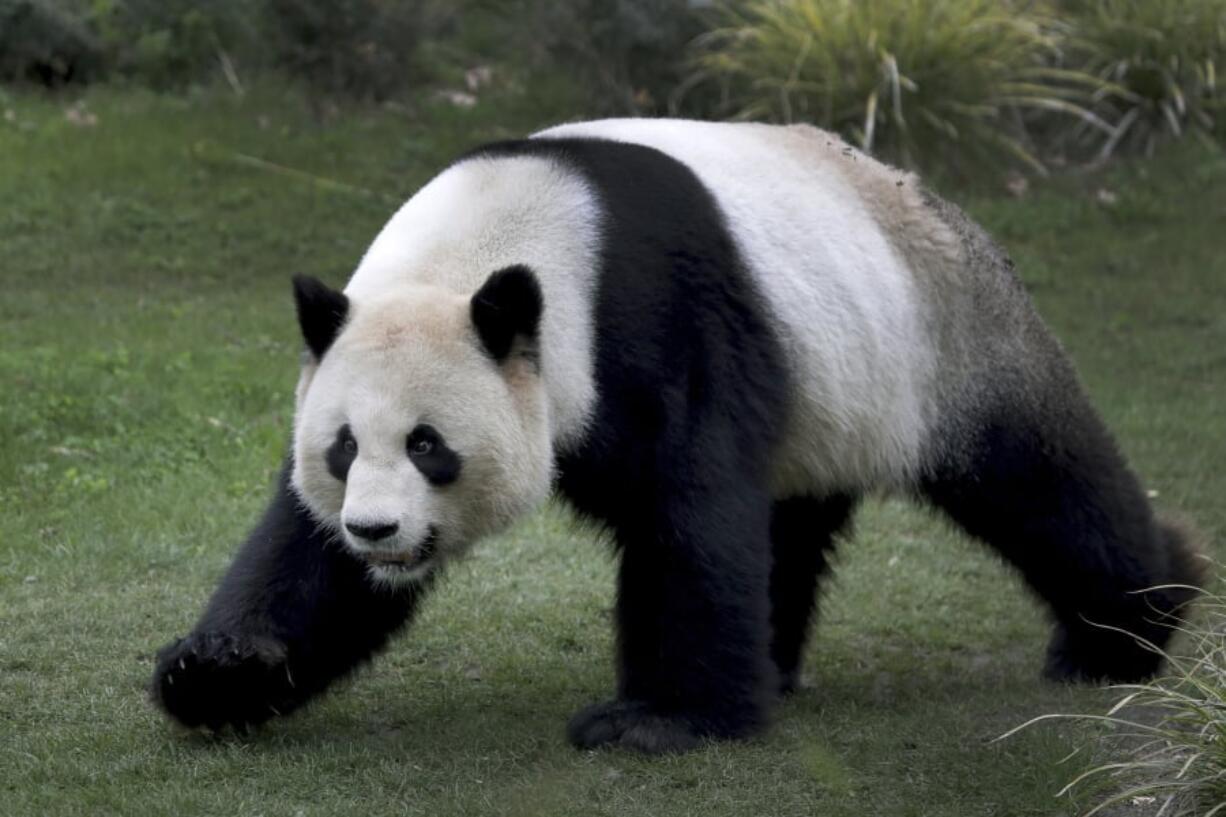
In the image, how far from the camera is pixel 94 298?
1245 centimetres

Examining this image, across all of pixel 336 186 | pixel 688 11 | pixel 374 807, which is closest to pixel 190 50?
pixel 336 186

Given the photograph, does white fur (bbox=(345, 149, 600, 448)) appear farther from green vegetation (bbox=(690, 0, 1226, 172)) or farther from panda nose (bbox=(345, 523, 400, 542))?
green vegetation (bbox=(690, 0, 1226, 172))

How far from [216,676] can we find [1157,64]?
12437 millimetres

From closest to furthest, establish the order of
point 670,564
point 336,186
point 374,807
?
point 374,807 < point 670,564 < point 336,186

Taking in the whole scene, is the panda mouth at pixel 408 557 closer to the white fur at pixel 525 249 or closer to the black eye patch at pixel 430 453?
the black eye patch at pixel 430 453

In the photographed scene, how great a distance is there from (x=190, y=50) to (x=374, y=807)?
12146 millimetres

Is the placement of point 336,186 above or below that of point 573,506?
below

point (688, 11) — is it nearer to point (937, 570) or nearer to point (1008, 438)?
point (937, 570)

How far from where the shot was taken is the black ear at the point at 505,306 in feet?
17.3

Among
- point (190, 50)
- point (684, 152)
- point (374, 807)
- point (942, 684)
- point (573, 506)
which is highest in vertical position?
point (684, 152)

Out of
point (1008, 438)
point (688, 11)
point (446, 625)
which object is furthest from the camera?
point (688, 11)

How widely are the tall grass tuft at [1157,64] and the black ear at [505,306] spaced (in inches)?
459

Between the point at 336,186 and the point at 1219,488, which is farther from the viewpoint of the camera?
the point at 336,186

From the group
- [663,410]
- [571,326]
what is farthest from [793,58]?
[571,326]
